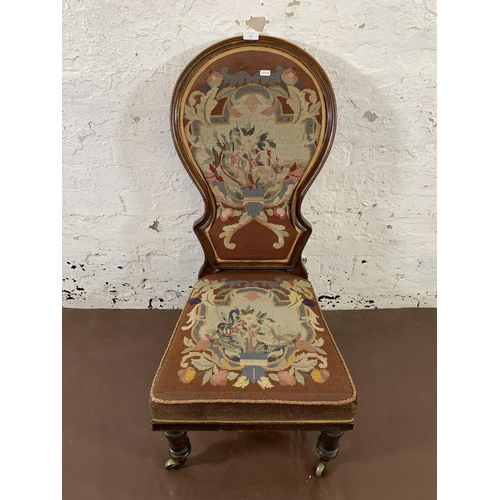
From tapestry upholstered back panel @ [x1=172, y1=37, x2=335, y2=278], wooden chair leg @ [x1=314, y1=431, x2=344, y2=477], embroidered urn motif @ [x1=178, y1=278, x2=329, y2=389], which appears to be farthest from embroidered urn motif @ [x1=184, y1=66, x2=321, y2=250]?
wooden chair leg @ [x1=314, y1=431, x2=344, y2=477]

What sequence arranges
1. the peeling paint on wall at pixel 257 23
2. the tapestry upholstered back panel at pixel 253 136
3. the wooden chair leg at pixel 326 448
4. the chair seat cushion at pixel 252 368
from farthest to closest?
the peeling paint on wall at pixel 257 23 → the tapestry upholstered back panel at pixel 253 136 → the wooden chair leg at pixel 326 448 → the chair seat cushion at pixel 252 368

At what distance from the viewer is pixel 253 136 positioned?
1.35 m

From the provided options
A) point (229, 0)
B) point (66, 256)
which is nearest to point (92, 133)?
point (66, 256)

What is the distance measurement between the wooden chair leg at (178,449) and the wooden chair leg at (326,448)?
41 cm

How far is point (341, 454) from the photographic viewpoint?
4.54 feet

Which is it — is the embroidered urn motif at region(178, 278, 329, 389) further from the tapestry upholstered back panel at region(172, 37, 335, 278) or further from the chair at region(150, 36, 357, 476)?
the tapestry upholstered back panel at region(172, 37, 335, 278)

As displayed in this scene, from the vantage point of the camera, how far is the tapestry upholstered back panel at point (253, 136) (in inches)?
51.7

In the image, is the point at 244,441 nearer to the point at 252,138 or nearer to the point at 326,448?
the point at 326,448

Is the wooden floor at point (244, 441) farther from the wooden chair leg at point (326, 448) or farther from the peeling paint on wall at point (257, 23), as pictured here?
the peeling paint on wall at point (257, 23)

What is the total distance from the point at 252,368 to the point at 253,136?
0.73 meters

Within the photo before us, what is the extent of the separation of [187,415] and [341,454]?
62cm

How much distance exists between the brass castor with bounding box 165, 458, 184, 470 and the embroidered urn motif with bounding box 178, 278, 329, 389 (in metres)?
0.40

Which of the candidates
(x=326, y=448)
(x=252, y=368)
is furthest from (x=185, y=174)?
(x=326, y=448)

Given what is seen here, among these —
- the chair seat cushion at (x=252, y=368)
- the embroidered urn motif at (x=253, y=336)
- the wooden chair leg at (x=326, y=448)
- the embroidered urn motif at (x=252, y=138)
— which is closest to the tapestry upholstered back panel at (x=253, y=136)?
the embroidered urn motif at (x=252, y=138)
